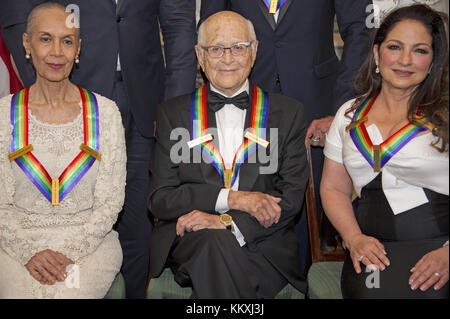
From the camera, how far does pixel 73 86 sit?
3.21 m

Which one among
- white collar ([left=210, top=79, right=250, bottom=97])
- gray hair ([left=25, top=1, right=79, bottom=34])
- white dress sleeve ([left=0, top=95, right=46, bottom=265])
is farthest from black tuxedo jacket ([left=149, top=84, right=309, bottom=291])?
gray hair ([left=25, top=1, right=79, bottom=34])

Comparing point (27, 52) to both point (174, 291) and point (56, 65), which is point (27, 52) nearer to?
point (56, 65)

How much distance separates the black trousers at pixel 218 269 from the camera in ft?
8.43

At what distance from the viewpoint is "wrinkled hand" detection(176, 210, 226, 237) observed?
2.84 metres

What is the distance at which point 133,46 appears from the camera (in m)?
3.46

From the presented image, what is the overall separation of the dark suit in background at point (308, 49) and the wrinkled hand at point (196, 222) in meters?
0.86

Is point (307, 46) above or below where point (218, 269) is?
above

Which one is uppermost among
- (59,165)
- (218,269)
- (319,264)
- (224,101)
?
(224,101)

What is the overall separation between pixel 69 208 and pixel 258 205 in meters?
0.92

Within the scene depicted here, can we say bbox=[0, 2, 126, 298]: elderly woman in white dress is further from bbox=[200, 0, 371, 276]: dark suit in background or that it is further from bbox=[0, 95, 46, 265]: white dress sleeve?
bbox=[200, 0, 371, 276]: dark suit in background

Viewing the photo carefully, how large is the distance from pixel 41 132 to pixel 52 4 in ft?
2.06

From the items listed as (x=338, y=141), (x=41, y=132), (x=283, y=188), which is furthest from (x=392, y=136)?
(x=41, y=132)

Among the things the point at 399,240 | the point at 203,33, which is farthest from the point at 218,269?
the point at 203,33

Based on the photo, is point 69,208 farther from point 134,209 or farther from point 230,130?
point 230,130
